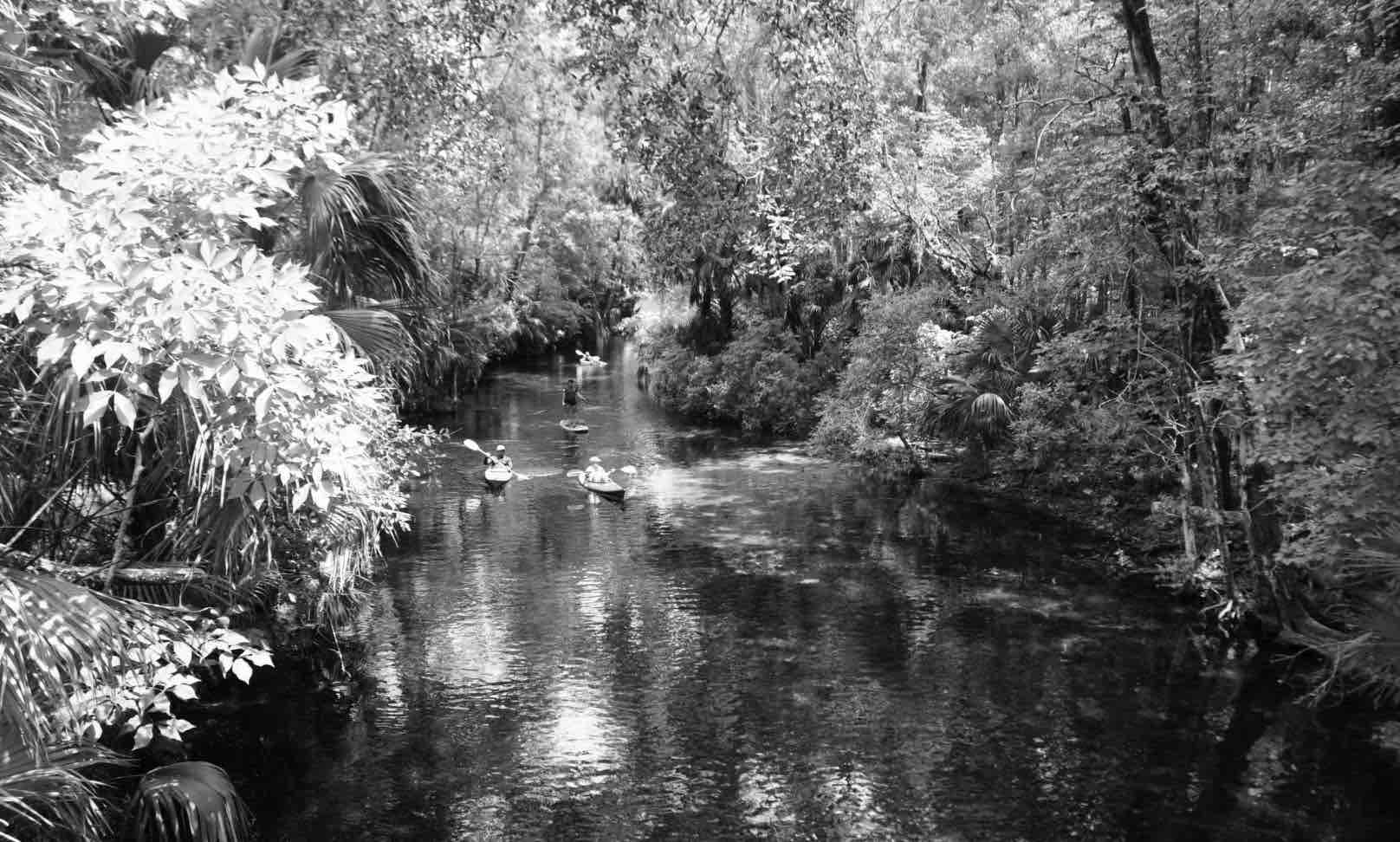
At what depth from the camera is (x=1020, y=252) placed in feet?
55.0

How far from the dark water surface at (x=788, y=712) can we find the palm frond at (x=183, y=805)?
1698 mm

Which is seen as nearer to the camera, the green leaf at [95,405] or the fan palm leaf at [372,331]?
the green leaf at [95,405]

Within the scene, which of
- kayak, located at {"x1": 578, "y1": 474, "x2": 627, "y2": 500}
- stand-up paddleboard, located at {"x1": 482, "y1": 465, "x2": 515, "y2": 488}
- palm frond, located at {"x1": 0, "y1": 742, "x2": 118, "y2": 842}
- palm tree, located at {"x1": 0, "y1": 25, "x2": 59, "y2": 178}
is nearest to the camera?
palm frond, located at {"x1": 0, "y1": 742, "x2": 118, "y2": 842}

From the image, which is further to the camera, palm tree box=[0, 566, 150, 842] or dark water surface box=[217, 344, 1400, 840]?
dark water surface box=[217, 344, 1400, 840]

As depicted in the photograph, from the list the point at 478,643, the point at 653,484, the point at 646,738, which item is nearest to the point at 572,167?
the point at 653,484

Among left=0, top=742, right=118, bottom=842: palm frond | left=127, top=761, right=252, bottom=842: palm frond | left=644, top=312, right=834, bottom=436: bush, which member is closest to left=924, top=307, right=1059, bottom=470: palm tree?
left=644, top=312, right=834, bottom=436: bush

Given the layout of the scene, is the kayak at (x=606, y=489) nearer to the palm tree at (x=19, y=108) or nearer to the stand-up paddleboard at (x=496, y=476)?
the stand-up paddleboard at (x=496, y=476)

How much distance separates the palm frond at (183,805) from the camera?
652 cm

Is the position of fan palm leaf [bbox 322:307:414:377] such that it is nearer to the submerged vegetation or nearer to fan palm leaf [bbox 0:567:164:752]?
the submerged vegetation

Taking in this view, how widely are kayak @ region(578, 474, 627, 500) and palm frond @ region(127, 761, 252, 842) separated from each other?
1353 centimetres

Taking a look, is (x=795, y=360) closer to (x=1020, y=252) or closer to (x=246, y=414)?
(x=1020, y=252)

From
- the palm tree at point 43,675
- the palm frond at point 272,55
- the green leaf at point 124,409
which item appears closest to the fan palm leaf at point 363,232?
the palm frond at point 272,55

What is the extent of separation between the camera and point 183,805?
6980 millimetres

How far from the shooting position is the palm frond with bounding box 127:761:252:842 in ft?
21.4
